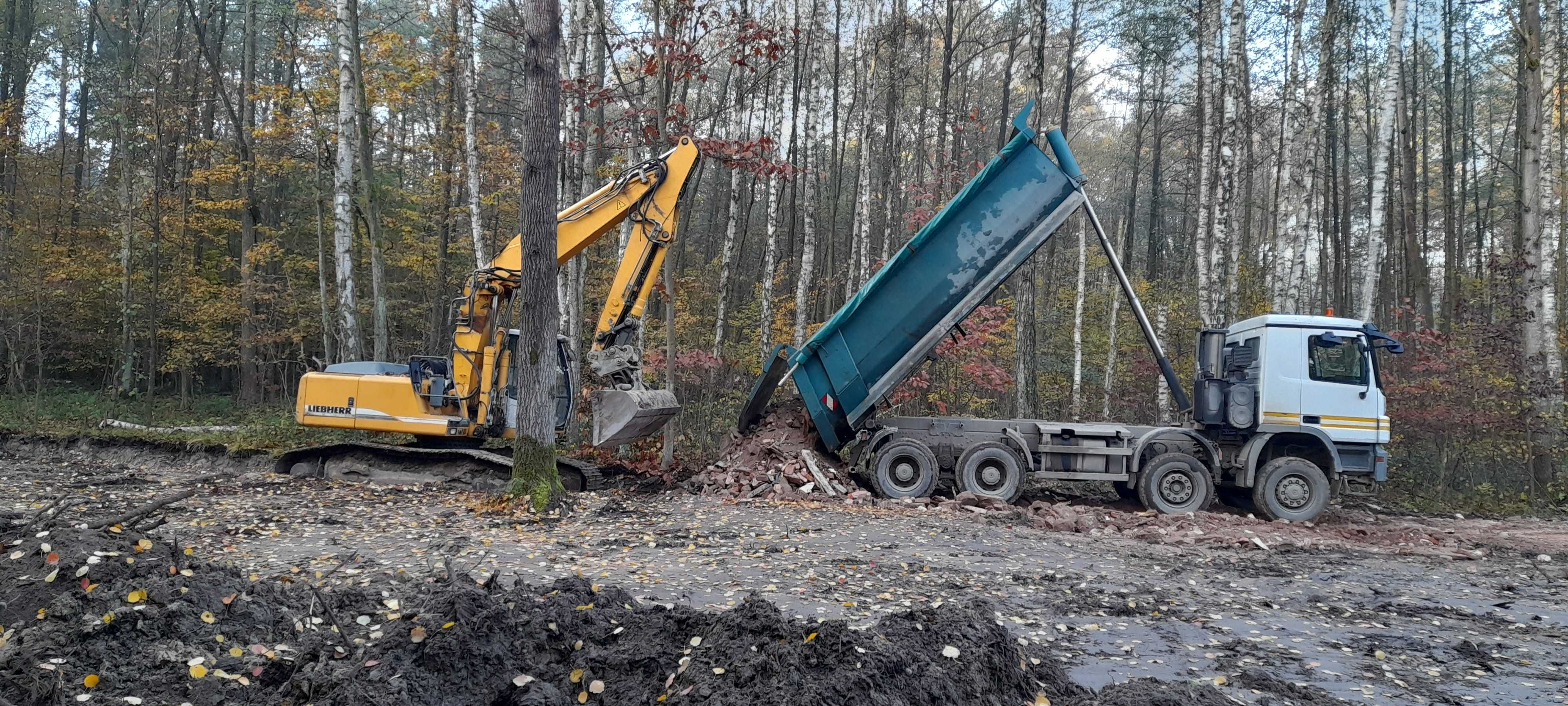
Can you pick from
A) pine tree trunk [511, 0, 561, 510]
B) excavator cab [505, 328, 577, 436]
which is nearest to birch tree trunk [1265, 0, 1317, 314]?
excavator cab [505, 328, 577, 436]

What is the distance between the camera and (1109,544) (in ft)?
27.4

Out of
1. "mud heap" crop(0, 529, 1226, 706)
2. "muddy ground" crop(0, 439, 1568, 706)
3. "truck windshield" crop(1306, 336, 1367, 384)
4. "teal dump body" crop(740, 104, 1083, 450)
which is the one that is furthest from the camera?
"truck windshield" crop(1306, 336, 1367, 384)

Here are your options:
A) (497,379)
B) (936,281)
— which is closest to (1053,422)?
(936,281)

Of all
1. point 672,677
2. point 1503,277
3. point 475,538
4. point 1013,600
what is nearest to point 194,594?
point 672,677

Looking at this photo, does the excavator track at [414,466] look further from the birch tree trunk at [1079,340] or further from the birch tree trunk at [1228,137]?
the birch tree trunk at [1079,340]

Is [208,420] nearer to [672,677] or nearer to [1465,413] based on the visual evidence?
[672,677]

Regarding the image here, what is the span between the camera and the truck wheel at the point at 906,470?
10.6 meters

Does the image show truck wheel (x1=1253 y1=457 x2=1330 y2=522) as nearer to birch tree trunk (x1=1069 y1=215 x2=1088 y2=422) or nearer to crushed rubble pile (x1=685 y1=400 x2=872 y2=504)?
crushed rubble pile (x1=685 y1=400 x2=872 y2=504)

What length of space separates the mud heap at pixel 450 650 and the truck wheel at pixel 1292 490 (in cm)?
766

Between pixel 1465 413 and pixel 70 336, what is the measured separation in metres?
29.9

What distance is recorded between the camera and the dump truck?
32.6 feet

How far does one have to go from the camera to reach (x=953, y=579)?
21.5 ft

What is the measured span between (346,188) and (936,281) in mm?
9937

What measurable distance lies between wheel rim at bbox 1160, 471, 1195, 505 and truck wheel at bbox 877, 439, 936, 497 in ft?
9.38
